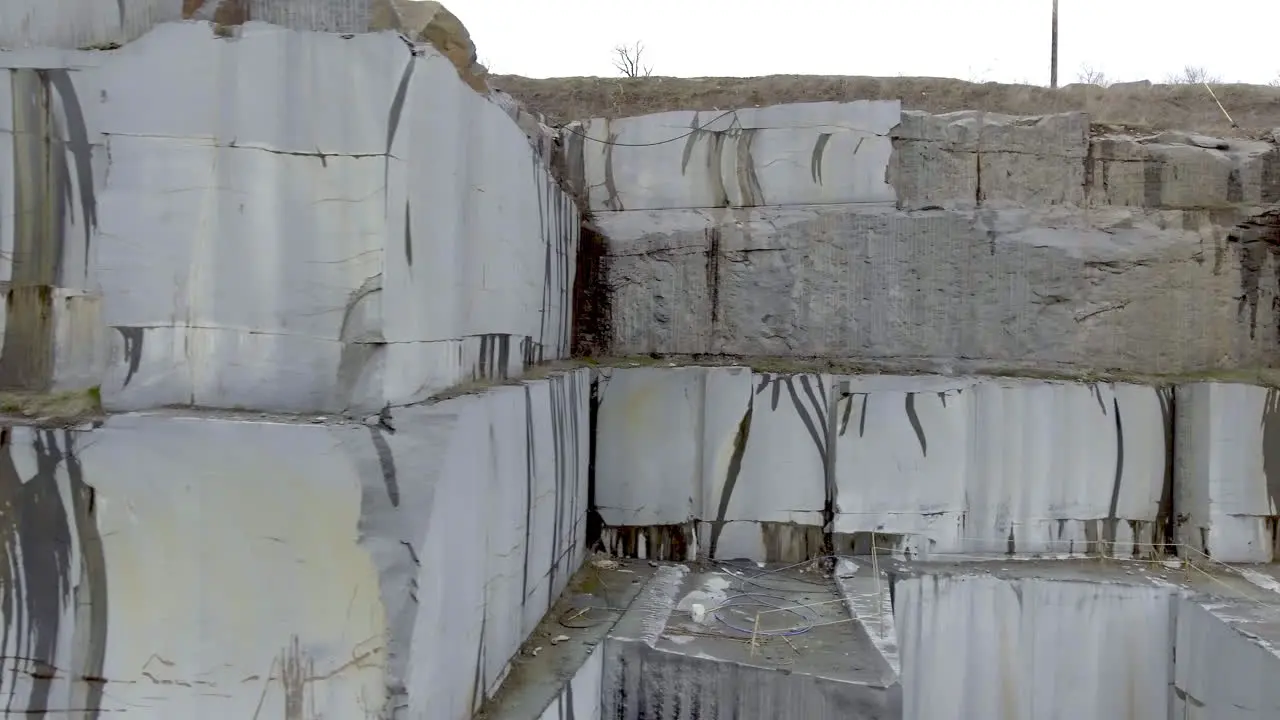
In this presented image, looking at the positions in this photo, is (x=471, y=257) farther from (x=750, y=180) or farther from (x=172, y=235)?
(x=750, y=180)

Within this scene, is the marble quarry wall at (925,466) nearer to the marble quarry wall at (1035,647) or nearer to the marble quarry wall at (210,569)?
the marble quarry wall at (1035,647)

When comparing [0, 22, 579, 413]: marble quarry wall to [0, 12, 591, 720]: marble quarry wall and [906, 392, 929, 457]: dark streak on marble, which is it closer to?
[0, 12, 591, 720]: marble quarry wall

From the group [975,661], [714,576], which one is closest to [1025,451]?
[975,661]

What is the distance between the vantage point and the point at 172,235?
2.04 m

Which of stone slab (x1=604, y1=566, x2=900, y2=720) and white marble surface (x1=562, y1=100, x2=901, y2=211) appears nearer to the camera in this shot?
stone slab (x1=604, y1=566, x2=900, y2=720)

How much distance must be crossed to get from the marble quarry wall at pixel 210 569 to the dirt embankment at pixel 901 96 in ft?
17.2

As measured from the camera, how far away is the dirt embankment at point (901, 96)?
6711 millimetres

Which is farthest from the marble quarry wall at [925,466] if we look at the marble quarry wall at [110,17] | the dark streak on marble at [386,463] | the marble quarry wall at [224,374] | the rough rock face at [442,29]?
the marble quarry wall at [110,17]

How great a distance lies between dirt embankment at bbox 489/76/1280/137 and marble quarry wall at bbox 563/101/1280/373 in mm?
2022

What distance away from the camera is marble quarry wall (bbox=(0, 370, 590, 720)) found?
76.7 inches

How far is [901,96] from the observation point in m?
6.80

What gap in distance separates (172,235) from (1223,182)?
17.4 ft

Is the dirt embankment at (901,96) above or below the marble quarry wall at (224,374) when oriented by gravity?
above

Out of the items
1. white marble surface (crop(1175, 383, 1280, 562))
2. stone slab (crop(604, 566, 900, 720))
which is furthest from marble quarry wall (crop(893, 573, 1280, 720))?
stone slab (crop(604, 566, 900, 720))
